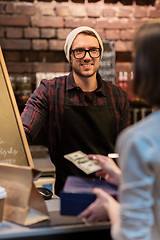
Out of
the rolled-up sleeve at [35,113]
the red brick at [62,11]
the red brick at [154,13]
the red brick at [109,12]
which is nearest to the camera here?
the rolled-up sleeve at [35,113]

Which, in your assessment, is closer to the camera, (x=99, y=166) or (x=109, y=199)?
(x=109, y=199)

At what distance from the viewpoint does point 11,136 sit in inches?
63.1

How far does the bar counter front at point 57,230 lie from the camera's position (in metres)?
1.24

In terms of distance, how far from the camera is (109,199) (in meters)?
1.08

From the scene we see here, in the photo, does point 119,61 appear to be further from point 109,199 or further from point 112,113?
point 109,199

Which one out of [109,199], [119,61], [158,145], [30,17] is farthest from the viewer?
[119,61]

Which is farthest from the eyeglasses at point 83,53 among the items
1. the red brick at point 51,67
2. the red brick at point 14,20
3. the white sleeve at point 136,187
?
the red brick at point 14,20

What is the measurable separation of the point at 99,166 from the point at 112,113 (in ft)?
3.17

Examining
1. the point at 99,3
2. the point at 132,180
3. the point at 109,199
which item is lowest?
the point at 109,199

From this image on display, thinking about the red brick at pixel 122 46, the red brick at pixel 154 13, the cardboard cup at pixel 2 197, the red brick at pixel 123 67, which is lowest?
the cardboard cup at pixel 2 197

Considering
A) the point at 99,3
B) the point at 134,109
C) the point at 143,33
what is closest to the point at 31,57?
the point at 99,3

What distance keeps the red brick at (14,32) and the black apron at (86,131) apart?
1732 millimetres

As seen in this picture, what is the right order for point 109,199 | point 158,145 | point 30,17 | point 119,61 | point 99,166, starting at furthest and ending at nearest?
1. point 119,61
2. point 30,17
3. point 99,166
4. point 109,199
5. point 158,145

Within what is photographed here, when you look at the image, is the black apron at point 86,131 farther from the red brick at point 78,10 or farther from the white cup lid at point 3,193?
the red brick at point 78,10
